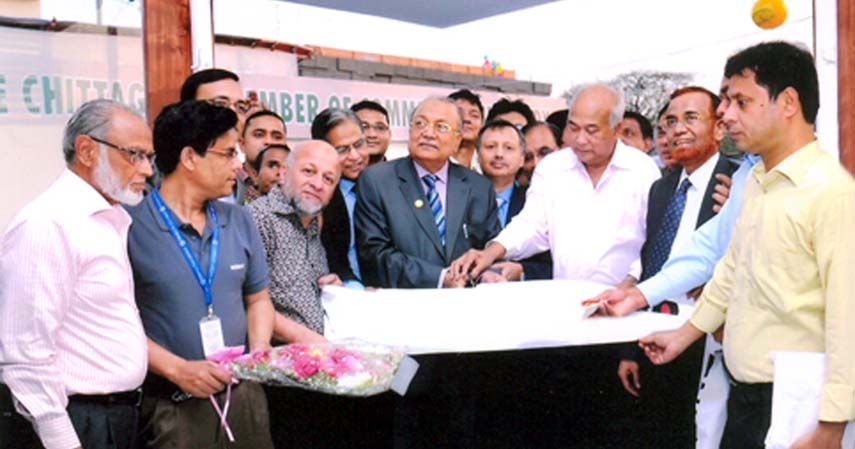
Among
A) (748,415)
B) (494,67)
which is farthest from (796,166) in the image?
(494,67)

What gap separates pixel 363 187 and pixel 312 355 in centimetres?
114

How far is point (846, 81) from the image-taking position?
153 inches

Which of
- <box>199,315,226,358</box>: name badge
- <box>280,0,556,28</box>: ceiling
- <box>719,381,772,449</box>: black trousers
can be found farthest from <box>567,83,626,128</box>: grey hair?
<box>280,0,556,28</box>: ceiling

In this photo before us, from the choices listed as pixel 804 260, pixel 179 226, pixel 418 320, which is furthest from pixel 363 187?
pixel 804 260

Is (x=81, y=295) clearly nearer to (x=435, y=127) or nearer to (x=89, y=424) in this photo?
(x=89, y=424)

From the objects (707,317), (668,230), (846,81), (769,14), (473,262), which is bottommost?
(707,317)

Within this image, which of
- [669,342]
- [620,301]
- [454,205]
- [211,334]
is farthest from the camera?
[454,205]

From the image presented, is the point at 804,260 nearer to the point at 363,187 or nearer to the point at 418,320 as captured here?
the point at 418,320

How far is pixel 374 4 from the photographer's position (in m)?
5.74

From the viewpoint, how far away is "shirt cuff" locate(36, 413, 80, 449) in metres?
2.06

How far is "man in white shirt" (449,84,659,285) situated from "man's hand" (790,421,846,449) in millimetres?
1361

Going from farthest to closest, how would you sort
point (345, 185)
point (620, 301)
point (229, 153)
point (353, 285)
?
1. point (345, 185)
2. point (353, 285)
3. point (620, 301)
4. point (229, 153)

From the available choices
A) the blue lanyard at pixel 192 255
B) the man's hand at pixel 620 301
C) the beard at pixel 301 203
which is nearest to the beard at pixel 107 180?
the blue lanyard at pixel 192 255

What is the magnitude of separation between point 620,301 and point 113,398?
1.74 metres
